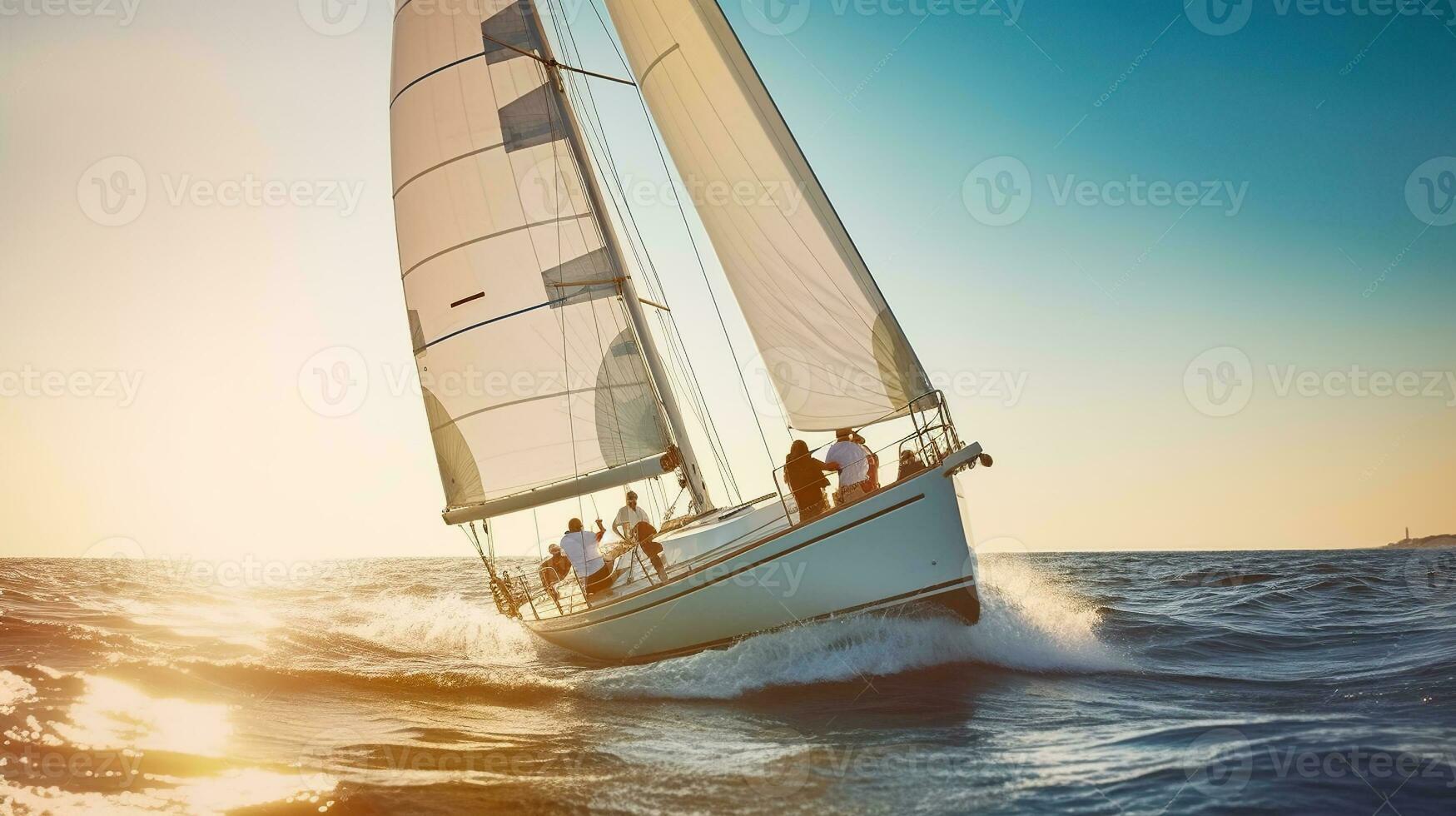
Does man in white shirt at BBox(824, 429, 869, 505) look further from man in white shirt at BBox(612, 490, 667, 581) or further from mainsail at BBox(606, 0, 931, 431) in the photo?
man in white shirt at BBox(612, 490, 667, 581)

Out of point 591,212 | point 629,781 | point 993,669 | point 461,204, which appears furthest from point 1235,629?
point 461,204

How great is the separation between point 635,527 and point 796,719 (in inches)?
177

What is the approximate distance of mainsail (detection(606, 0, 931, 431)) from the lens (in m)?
8.91

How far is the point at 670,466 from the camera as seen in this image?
11.7m

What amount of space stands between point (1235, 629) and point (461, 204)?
12.6 metres

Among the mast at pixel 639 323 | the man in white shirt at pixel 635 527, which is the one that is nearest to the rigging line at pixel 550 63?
the mast at pixel 639 323

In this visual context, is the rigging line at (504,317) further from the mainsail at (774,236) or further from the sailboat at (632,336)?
the mainsail at (774,236)

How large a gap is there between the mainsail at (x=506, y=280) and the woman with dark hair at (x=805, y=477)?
9.99 feet

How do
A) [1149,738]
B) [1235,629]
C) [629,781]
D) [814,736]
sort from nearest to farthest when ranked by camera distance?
[629,781]
[1149,738]
[814,736]
[1235,629]

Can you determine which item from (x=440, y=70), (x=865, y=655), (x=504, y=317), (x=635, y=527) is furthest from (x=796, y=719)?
(x=440, y=70)

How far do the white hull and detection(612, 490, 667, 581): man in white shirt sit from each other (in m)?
0.86

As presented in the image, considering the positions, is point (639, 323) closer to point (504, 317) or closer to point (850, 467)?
point (504, 317)

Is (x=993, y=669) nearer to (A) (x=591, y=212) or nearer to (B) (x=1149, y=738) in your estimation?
(B) (x=1149, y=738)

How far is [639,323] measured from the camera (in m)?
12.0
